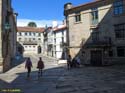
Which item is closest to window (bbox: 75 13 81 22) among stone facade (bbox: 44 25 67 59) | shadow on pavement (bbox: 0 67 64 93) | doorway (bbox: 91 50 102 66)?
doorway (bbox: 91 50 102 66)

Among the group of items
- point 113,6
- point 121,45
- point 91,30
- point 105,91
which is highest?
point 113,6

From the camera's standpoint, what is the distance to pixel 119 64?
33906 millimetres

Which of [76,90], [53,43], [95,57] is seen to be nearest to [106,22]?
[95,57]

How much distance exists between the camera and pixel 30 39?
9112 cm

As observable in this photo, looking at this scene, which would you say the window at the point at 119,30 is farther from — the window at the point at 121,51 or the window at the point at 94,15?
the window at the point at 94,15

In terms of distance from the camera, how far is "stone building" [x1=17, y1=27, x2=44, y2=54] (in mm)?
88750

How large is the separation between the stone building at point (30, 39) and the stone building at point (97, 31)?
1863 inches

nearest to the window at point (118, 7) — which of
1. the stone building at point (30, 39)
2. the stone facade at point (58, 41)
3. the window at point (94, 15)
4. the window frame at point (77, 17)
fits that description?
the window at point (94, 15)

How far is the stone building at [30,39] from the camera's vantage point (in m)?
88.8

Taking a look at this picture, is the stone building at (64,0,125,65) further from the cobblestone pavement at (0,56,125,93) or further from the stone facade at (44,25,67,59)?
the stone facade at (44,25,67,59)

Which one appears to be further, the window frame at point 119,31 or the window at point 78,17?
the window at point 78,17

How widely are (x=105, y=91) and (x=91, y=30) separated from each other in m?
25.6

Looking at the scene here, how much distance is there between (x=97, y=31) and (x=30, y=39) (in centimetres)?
5588

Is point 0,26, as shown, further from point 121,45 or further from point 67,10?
point 67,10
